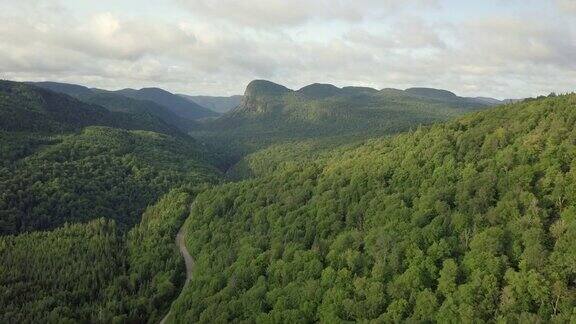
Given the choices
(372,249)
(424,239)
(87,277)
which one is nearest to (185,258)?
(87,277)

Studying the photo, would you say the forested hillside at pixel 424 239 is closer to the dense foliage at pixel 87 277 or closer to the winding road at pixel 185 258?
the winding road at pixel 185 258

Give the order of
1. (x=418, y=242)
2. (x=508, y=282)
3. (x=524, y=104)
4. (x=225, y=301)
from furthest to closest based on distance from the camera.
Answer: (x=524, y=104)
(x=225, y=301)
(x=418, y=242)
(x=508, y=282)

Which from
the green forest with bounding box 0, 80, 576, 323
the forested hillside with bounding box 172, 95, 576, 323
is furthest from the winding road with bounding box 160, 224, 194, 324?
the forested hillside with bounding box 172, 95, 576, 323

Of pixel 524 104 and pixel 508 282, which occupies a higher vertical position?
pixel 524 104

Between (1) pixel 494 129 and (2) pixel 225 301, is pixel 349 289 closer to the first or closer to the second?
(2) pixel 225 301

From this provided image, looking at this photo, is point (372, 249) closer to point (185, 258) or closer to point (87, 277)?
point (185, 258)

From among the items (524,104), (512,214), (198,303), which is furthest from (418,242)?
(524,104)
